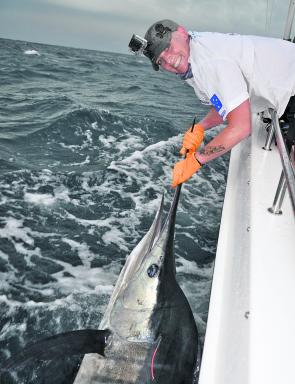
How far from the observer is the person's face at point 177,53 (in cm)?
216

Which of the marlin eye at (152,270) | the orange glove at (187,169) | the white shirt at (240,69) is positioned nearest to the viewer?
the marlin eye at (152,270)

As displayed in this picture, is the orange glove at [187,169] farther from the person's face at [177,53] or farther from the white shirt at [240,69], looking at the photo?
the person's face at [177,53]

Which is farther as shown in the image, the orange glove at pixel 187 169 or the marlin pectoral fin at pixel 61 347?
the orange glove at pixel 187 169

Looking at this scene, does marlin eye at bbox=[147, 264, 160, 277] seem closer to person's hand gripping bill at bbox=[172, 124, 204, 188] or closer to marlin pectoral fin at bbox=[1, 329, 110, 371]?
marlin pectoral fin at bbox=[1, 329, 110, 371]

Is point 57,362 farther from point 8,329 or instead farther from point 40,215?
point 40,215

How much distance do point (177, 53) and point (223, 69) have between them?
0.30 meters

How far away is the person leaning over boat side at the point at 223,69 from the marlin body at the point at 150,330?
0.57m

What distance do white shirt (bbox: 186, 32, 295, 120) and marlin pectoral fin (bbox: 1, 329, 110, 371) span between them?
53.9 inches

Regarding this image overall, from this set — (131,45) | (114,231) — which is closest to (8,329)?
(114,231)

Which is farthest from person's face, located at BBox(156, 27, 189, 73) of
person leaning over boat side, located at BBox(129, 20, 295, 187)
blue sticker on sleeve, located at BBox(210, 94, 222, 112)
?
blue sticker on sleeve, located at BBox(210, 94, 222, 112)

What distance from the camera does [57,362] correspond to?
7.57 ft

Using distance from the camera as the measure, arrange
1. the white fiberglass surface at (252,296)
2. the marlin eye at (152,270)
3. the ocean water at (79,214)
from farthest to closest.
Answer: the ocean water at (79,214) → the marlin eye at (152,270) → the white fiberglass surface at (252,296)

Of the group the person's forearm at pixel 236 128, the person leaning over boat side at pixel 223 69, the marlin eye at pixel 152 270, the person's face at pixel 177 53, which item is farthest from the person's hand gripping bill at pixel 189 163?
the marlin eye at pixel 152 270

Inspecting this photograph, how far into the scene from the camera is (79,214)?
4.03 m
